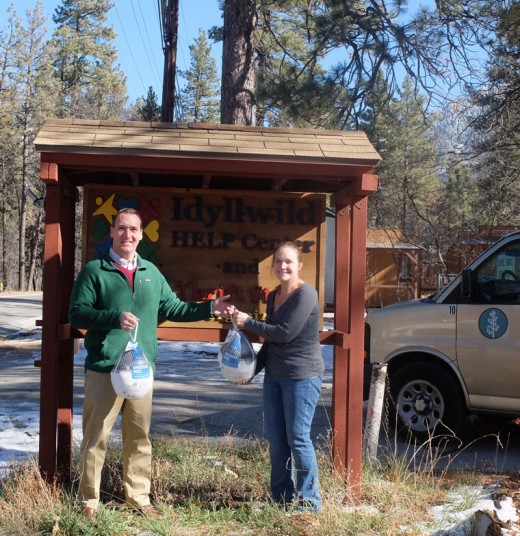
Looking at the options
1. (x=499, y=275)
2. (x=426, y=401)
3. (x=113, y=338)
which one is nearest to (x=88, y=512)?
(x=113, y=338)

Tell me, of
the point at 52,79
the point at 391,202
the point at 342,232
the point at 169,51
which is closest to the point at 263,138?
the point at 342,232

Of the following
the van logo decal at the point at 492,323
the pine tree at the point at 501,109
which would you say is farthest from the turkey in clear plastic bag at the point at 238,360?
the pine tree at the point at 501,109

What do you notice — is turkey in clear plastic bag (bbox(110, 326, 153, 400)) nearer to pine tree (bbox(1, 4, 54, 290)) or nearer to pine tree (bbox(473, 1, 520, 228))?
pine tree (bbox(473, 1, 520, 228))

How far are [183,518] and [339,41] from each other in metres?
9.04

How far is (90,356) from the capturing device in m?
4.23

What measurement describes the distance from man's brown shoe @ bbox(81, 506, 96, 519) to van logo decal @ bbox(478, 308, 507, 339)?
4.01 m

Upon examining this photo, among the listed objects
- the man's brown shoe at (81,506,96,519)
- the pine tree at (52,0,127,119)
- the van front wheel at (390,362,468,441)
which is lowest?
the man's brown shoe at (81,506,96,519)

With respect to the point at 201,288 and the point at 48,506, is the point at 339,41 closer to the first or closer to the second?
the point at 201,288

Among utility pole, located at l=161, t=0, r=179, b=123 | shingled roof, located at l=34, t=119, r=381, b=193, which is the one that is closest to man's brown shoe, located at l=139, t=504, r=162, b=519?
shingled roof, located at l=34, t=119, r=381, b=193

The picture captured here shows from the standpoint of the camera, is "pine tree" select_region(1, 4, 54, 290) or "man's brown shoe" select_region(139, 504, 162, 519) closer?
"man's brown shoe" select_region(139, 504, 162, 519)

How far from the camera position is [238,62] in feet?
35.7

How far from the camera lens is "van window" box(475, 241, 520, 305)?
6555 millimetres

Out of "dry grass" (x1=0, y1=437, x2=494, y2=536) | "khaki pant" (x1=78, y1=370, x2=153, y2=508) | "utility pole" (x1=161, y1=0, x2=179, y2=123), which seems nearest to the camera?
"dry grass" (x1=0, y1=437, x2=494, y2=536)

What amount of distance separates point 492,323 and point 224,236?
2917 mm
